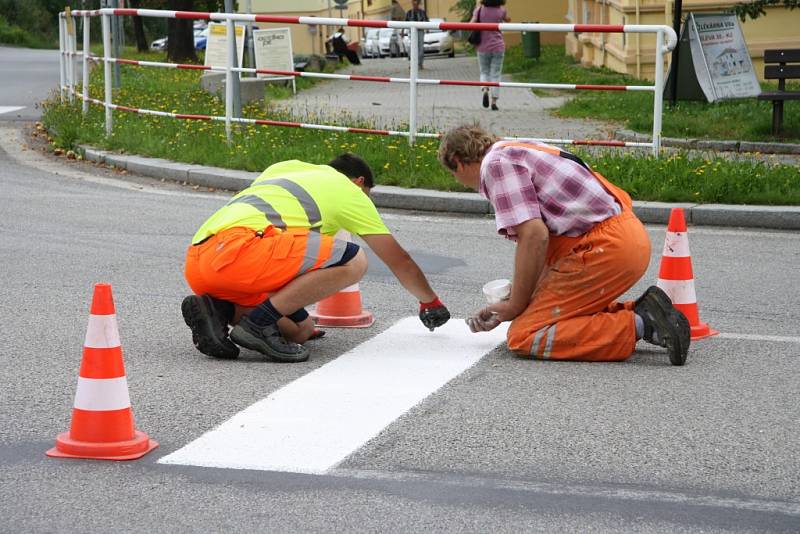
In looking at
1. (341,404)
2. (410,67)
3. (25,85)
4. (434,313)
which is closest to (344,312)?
(434,313)

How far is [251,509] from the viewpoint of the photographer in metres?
4.16

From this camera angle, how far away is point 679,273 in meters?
6.65

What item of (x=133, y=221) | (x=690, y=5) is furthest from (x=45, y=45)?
(x=133, y=221)

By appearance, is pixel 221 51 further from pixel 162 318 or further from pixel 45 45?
pixel 45 45

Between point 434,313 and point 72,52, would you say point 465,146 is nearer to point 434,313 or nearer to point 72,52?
point 434,313

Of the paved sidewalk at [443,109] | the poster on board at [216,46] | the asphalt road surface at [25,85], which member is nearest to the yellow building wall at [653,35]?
the paved sidewalk at [443,109]

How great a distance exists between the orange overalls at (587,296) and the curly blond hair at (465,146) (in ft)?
0.40

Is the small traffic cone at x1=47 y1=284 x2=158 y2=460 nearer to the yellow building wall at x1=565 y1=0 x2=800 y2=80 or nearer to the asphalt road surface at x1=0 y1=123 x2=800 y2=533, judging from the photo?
→ the asphalt road surface at x1=0 y1=123 x2=800 y2=533

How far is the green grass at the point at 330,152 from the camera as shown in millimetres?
10844

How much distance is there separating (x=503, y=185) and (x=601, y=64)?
21.8 metres

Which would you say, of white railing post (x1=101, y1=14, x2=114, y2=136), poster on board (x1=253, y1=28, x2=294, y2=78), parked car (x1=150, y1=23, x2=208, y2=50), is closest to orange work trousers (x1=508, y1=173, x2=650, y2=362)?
white railing post (x1=101, y1=14, x2=114, y2=136)

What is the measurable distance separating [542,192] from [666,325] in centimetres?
82

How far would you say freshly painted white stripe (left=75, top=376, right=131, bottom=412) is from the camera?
468cm

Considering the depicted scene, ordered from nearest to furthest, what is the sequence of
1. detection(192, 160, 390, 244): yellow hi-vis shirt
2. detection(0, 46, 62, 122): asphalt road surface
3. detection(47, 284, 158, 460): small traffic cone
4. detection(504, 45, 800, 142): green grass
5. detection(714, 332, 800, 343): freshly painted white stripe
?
detection(47, 284, 158, 460): small traffic cone → detection(192, 160, 390, 244): yellow hi-vis shirt → detection(714, 332, 800, 343): freshly painted white stripe → detection(504, 45, 800, 142): green grass → detection(0, 46, 62, 122): asphalt road surface
